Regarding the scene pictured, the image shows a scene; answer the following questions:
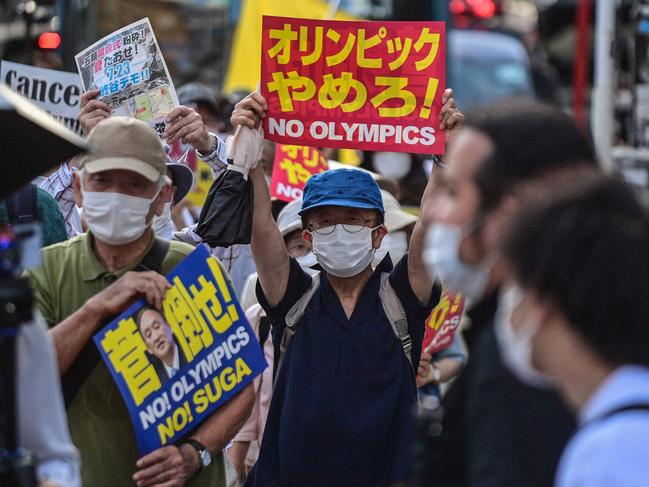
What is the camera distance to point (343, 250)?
5430 millimetres

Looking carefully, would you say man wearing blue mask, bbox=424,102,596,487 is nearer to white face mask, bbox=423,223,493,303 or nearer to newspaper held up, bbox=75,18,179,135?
white face mask, bbox=423,223,493,303

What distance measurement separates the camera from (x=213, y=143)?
19.5 ft

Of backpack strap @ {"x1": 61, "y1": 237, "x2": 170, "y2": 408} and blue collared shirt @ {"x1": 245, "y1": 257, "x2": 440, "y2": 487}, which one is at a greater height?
backpack strap @ {"x1": 61, "y1": 237, "x2": 170, "y2": 408}

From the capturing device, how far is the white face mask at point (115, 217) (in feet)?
15.8

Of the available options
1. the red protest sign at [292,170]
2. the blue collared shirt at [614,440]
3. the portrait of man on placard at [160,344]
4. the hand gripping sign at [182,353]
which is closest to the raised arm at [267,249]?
the hand gripping sign at [182,353]

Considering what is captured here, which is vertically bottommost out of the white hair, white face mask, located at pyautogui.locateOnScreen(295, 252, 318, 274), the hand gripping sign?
white face mask, located at pyautogui.locateOnScreen(295, 252, 318, 274)

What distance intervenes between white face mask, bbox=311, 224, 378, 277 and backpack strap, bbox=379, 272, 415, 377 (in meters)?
0.15

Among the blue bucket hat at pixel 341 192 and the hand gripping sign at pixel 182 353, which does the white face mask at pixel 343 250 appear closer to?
the blue bucket hat at pixel 341 192

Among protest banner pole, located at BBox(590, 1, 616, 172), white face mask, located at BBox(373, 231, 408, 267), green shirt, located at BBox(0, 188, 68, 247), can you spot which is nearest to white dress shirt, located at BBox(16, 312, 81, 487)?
green shirt, located at BBox(0, 188, 68, 247)

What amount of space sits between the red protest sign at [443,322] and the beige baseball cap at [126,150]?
1.96 meters

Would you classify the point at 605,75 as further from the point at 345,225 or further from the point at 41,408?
the point at 41,408

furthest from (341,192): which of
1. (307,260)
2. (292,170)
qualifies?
(292,170)

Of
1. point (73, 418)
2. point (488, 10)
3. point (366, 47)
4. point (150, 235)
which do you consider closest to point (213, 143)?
point (366, 47)

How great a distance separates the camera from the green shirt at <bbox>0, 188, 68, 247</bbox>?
5734mm
